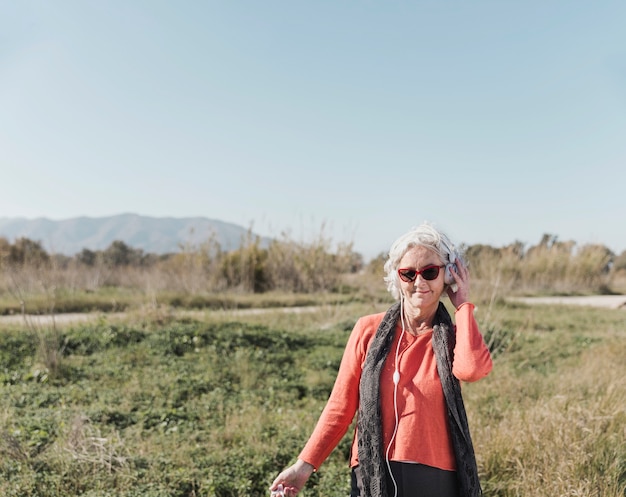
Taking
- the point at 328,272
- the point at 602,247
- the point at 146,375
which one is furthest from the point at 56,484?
the point at 602,247

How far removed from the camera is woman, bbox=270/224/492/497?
1.99 metres

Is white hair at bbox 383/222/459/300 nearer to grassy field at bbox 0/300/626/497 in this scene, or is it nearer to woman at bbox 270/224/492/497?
woman at bbox 270/224/492/497

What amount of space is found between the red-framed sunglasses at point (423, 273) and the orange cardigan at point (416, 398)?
164 millimetres

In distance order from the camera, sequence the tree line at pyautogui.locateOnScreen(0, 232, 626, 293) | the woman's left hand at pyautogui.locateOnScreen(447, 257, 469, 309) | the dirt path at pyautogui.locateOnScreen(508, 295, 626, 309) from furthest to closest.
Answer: the dirt path at pyautogui.locateOnScreen(508, 295, 626, 309), the tree line at pyautogui.locateOnScreen(0, 232, 626, 293), the woman's left hand at pyautogui.locateOnScreen(447, 257, 469, 309)

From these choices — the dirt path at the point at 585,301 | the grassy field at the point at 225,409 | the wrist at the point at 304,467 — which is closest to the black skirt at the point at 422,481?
the wrist at the point at 304,467

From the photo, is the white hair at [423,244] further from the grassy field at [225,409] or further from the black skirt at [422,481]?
the grassy field at [225,409]

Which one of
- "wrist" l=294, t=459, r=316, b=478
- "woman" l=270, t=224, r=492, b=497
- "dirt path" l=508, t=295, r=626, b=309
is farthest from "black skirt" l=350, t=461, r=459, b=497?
"dirt path" l=508, t=295, r=626, b=309

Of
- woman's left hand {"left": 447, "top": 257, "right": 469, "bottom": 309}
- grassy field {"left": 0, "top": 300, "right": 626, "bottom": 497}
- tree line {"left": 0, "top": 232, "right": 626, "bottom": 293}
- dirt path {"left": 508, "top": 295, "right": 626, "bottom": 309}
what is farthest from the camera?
dirt path {"left": 508, "top": 295, "right": 626, "bottom": 309}

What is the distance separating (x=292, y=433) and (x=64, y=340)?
4437 millimetres

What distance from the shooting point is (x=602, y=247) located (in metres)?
22.2

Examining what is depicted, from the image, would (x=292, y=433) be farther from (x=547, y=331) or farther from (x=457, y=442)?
(x=547, y=331)

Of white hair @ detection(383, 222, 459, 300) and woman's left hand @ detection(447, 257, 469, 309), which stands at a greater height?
white hair @ detection(383, 222, 459, 300)

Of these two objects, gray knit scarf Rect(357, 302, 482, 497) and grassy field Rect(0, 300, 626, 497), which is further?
grassy field Rect(0, 300, 626, 497)

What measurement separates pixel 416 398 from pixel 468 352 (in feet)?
0.87
